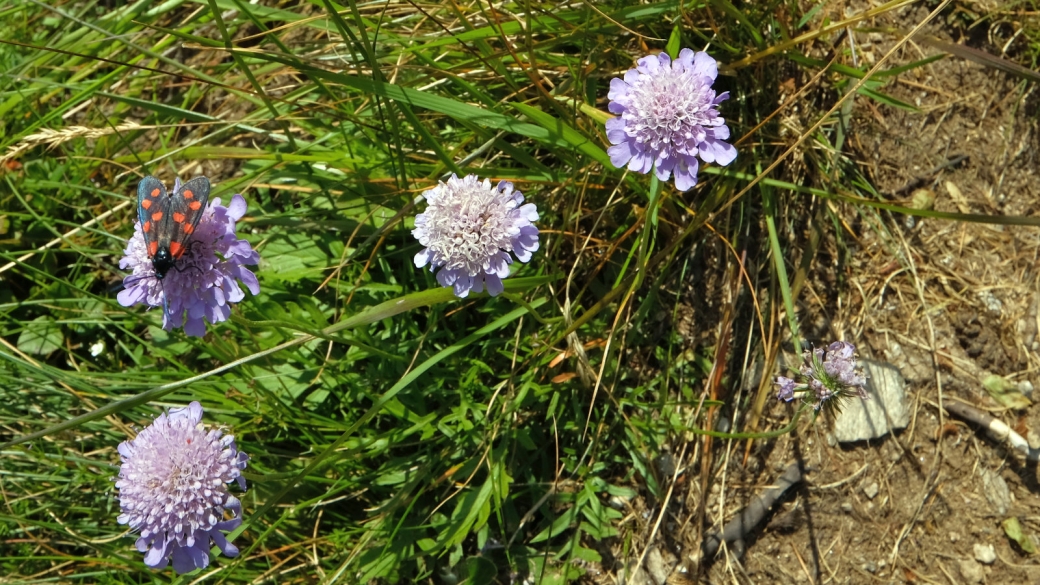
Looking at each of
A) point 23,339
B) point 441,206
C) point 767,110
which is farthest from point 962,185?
point 23,339

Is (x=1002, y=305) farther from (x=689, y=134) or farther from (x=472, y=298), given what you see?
(x=472, y=298)

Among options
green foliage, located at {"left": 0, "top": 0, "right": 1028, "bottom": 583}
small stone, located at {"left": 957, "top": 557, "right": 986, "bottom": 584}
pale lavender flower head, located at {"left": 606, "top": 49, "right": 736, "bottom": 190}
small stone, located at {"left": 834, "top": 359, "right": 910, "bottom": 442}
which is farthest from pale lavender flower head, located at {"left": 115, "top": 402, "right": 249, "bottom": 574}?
small stone, located at {"left": 957, "top": 557, "right": 986, "bottom": 584}

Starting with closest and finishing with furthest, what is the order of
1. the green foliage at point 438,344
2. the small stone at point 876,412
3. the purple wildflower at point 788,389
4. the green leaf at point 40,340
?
the purple wildflower at point 788,389
the green foliage at point 438,344
the small stone at point 876,412
the green leaf at point 40,340

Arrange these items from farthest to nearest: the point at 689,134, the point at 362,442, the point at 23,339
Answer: the point at 23,339
the point at 362,442
the point at 689,134

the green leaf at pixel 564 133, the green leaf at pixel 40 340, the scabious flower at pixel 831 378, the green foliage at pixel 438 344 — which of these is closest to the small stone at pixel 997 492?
the green foliage at pixel 438 344

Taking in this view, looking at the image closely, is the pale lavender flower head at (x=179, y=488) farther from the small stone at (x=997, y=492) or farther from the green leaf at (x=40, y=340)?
the small stone at (x=997, y=492)

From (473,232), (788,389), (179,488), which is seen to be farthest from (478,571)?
(473,232)
